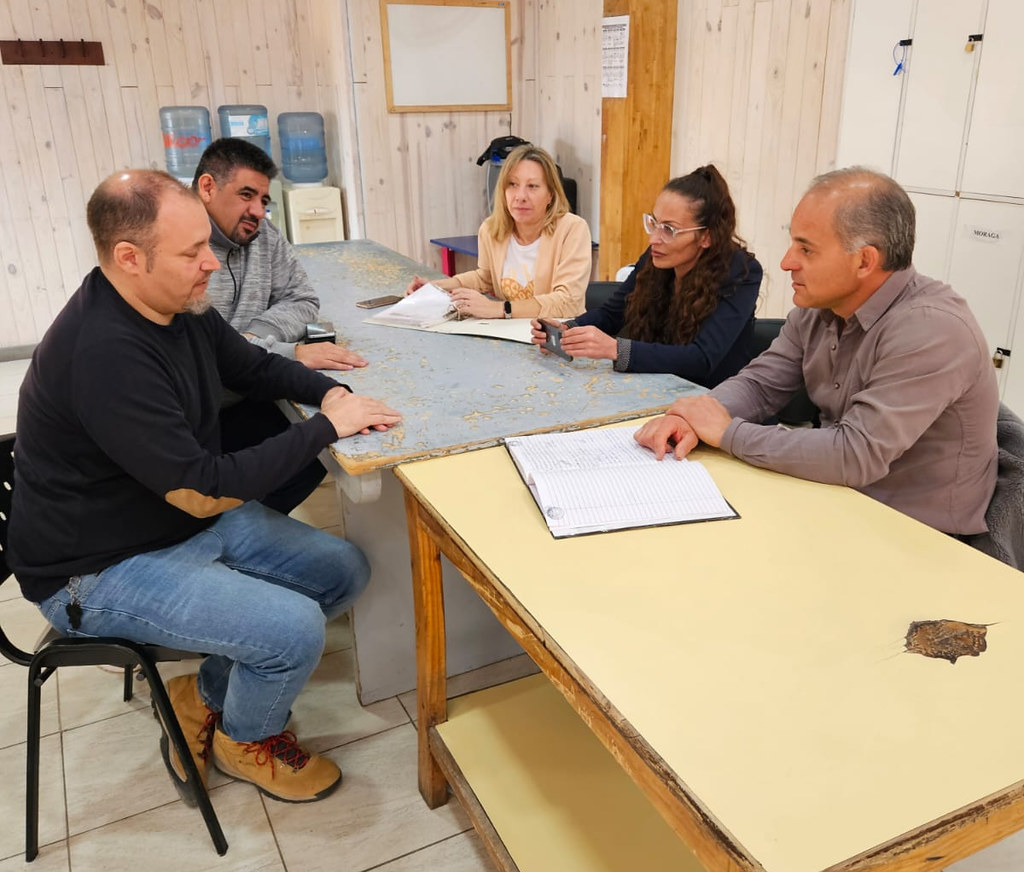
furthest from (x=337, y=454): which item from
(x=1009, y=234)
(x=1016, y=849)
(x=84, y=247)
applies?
(x=84, y=247)

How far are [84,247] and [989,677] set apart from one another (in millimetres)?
5038

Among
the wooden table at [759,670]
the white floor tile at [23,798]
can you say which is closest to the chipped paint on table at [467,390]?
the wooden table at [759,670]

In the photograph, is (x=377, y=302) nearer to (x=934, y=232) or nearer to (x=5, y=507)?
(x=5, y=507)

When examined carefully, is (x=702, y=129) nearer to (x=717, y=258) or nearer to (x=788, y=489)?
(x=717, y=258)

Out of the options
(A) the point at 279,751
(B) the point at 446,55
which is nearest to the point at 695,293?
(A) the point at 279,751

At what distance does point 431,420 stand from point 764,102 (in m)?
2.68

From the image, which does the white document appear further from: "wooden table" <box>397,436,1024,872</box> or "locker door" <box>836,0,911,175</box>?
"locker door" <box>836,0,911,175</box>

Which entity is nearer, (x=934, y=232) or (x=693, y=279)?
Result: (x=693, y=279)

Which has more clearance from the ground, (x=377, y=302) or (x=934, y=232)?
(x=934, y=232)

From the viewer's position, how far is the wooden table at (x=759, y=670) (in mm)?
800

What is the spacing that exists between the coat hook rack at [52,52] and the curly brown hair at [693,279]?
3.67m

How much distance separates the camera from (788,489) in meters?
1.44

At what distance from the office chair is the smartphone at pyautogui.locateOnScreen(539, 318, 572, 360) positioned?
0.51 m

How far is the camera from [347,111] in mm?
4918
